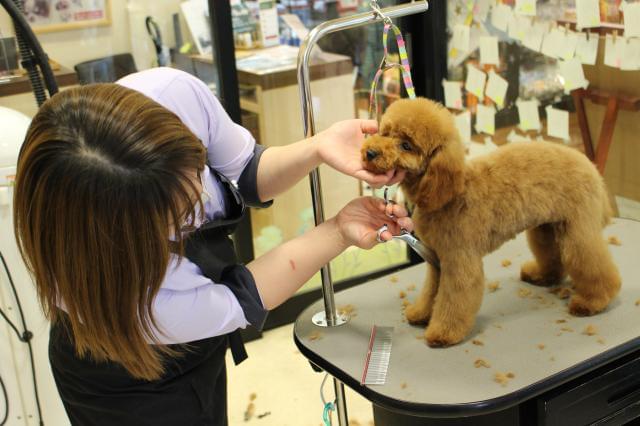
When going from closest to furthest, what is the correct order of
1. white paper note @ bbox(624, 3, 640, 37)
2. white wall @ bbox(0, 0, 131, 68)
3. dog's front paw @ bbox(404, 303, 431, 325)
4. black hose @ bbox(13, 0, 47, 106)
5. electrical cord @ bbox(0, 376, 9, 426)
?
dog's front paw @ bbox(404, 303, 431, 325) → black hose @ bbox(13, 0, 47, 106) → electrical cord @ bbox(0, 376, 9, 426) → white paper note @ bbox(624, 3, 640, 37) → white wall @ bbox(0, 0, 131, 68)

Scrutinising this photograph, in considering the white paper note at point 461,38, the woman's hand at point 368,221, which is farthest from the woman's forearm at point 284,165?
the white paper note at point 461,38

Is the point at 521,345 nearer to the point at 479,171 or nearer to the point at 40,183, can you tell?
the point at 479,171

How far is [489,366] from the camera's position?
4.01 ft

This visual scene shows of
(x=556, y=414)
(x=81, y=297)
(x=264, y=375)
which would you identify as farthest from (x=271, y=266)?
(x=264, y=375)

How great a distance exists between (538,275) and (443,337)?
32 cm

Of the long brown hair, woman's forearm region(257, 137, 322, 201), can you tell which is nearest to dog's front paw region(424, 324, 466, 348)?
woman's forearm region(257, 137, 322, 201)

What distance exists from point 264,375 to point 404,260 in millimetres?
877

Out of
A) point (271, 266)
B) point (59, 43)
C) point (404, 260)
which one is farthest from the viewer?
point (404, 260)

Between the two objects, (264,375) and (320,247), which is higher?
(320,247)

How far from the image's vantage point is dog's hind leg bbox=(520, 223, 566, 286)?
1432mm

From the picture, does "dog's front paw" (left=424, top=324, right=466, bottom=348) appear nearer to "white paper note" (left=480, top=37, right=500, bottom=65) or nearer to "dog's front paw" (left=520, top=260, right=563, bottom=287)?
"dog's front paw" (left=520, top=260, right=563, bottom=287)

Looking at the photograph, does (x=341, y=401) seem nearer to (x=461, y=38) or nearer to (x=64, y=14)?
(x=64, y=14)

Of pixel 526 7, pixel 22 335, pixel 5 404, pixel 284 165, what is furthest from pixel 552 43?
pixel 5 404

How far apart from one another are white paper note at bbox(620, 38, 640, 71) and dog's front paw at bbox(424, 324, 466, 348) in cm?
108
